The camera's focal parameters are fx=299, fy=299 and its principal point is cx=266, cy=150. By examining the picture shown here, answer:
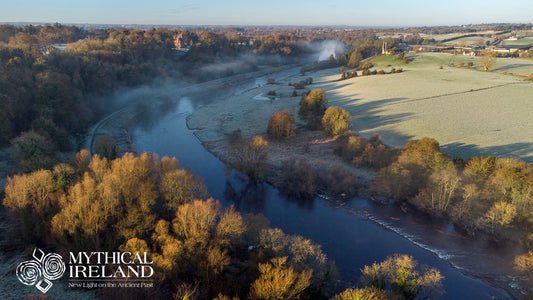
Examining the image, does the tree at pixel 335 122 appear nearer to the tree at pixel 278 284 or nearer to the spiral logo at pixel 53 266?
the tree at pixel 278 284

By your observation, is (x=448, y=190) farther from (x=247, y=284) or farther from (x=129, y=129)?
(x=129, y=129)

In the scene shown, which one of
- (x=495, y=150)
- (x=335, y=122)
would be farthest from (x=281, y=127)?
(x=495, y=150)

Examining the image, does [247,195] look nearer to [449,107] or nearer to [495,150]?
[495,150]

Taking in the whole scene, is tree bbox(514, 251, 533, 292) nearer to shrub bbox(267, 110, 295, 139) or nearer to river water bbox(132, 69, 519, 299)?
river water bbox(132, 69, 519, 299)

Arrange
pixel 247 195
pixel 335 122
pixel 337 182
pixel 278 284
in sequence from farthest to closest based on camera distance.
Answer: pixel 335 122 → pixel 337 182 → pixel 247 195 → pixel 278 284

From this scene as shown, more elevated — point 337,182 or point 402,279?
point 402,279

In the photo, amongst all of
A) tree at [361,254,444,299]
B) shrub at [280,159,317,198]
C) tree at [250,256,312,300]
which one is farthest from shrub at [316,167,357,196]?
tree at [250,256,312,300]

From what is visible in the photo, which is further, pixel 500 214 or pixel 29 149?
pixel 29 149

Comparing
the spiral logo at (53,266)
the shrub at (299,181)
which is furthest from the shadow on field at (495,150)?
the spiral logo at (53,266)
